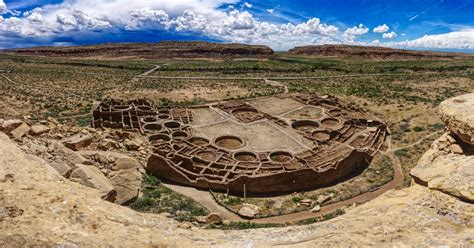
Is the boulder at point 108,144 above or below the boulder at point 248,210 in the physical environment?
above

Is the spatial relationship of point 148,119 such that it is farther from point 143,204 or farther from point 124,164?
point 143,204

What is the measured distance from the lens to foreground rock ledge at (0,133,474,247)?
614 centimetres

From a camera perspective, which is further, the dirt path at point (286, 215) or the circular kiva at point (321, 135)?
the circular kiva at point (321, 135)

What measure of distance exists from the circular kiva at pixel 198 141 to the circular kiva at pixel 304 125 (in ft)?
31.6

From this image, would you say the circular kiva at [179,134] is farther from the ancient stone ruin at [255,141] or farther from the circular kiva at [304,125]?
the circular kiva at [304,125]

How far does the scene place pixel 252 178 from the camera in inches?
836

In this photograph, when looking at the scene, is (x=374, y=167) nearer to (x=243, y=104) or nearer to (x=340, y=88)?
(x=243, y=104)

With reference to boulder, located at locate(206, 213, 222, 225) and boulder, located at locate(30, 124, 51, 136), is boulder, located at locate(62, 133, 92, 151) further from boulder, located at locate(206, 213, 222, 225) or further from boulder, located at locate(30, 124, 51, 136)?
boulder, located at locate(206, 213, 222, 225)

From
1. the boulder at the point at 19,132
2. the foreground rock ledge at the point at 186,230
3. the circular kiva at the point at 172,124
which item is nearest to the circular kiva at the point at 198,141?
the circular kiva at the point at 172,124

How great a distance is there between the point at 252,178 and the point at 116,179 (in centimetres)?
813

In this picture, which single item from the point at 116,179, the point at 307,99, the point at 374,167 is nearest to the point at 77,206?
the point at 116,179

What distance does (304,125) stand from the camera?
34.9 meters

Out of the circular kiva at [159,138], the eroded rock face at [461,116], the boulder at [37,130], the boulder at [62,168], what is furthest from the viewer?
the circular kiva at [159,138]

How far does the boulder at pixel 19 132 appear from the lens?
16.2 metres
